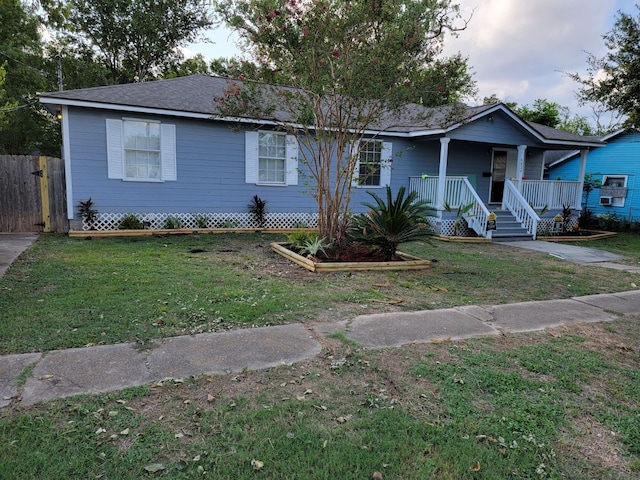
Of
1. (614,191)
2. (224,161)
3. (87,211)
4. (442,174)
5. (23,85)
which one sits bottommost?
(87,211)

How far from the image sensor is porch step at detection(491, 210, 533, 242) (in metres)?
11.8

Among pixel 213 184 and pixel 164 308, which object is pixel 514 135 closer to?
pixel 213 184

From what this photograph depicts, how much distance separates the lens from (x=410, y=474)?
2.02 m

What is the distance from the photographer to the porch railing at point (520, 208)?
40.0 feet

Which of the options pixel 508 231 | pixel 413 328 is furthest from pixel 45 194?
pixel 508 231

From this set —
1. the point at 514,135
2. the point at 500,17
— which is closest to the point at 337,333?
the point at 500,17

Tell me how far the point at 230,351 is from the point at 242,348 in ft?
0.36

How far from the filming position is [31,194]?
32.2 ft

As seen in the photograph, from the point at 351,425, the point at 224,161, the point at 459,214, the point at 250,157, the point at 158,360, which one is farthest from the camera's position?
the point at 459,214

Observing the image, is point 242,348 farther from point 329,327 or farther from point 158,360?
point 329,327

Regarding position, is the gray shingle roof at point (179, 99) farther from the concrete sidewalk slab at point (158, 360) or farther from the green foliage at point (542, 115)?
the green foliage at point (542, 115)

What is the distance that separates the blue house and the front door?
0.63 m

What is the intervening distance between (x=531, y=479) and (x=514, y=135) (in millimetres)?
12951

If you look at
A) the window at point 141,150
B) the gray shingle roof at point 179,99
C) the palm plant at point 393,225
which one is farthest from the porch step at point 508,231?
the window at point 141,150
